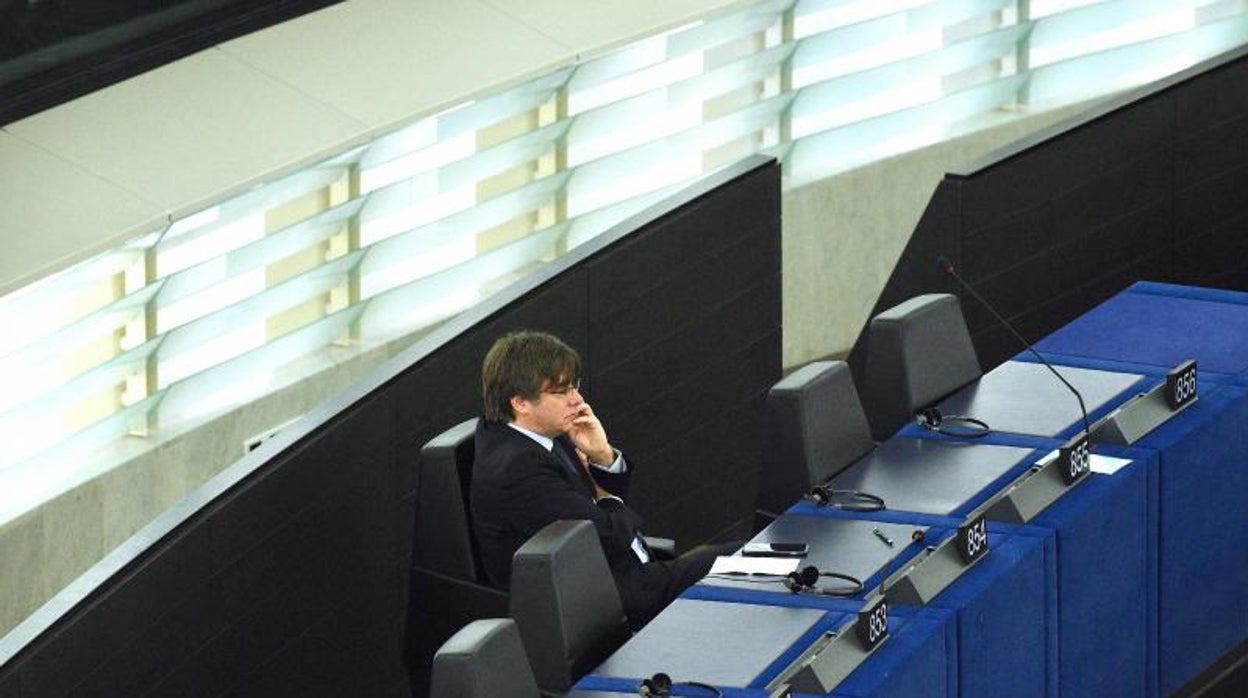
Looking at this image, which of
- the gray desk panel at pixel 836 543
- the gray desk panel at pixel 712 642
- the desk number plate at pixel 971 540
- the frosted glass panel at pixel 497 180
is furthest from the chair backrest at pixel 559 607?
the frosted glass panel at pixel 497 180

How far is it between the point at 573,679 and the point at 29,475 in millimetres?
2586

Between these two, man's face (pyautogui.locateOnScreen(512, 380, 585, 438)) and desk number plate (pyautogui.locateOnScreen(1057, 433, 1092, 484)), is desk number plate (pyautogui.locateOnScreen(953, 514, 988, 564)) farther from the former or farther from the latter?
man's face (pyautogui.locateOnScreen(512, 380, 585, 438))

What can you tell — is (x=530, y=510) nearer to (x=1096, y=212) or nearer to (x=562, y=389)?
(x=562, y=389)

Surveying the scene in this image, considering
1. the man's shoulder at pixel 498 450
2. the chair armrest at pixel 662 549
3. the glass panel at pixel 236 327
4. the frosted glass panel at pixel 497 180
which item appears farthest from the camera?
the glass panel at pixel 236 327

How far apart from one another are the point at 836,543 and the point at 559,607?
0.71m

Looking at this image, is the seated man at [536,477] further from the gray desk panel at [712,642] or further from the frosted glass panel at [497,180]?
the frosted glass panel at [497,180]

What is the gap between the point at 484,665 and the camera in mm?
4762

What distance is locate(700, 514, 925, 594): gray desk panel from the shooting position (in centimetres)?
553

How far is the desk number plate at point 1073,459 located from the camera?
19.3ft

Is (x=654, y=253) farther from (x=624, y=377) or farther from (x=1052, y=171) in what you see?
(x=1052, y=171)

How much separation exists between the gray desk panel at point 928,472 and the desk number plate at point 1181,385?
1.24 ft

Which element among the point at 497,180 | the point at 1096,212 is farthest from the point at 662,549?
the point at 497,180

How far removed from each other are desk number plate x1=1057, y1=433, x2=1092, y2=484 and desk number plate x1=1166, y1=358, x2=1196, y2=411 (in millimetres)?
404

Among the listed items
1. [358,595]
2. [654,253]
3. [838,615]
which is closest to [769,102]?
[654,253]
